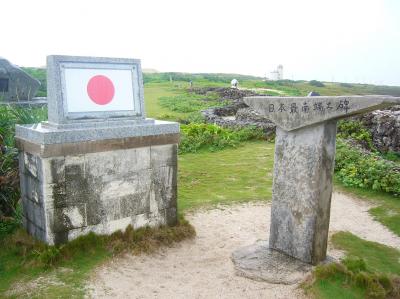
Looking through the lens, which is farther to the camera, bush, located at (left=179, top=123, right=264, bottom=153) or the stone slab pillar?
bush, located at (left=179, top=123, right=264, bottom=153)

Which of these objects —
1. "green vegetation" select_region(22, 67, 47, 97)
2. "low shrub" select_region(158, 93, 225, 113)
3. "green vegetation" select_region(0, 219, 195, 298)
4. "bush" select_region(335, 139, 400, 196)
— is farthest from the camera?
"low shrub" select_region(158, 93, 225, 113)

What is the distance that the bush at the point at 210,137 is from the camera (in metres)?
13.5

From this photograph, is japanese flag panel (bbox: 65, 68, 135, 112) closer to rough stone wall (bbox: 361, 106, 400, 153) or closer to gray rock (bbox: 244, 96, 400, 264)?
gray rock (bbox: 244, 96, 400, 264)

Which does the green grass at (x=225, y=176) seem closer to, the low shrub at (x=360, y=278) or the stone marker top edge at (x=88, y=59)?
the stone marker top edge at (x=88, y=59)

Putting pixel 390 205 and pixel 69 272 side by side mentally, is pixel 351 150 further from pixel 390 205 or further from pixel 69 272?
pixel 69 272

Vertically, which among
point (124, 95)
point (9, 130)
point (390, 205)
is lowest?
point (390, 205)

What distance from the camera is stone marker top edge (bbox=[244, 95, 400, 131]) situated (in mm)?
4543

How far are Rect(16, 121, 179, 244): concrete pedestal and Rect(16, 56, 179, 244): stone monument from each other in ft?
0.04

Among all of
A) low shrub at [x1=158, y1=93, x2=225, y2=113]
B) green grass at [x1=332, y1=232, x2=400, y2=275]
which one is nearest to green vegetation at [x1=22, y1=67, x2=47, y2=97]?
→ low shrub at [x1=158, y1=93, x2=225, y2=113]

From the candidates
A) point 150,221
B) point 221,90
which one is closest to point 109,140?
point 150,221

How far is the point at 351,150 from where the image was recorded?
1123cm

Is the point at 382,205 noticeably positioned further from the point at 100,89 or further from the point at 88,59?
the point at 88,59

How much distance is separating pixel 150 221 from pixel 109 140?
1.41 metres

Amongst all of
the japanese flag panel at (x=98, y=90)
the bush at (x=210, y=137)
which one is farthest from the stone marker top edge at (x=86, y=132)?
the bush at (x=210, y=137)
